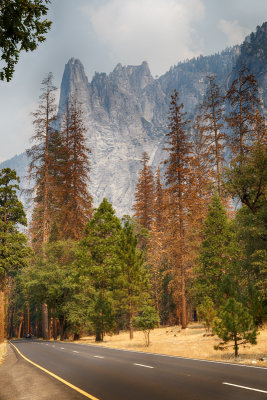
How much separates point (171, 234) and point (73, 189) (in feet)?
41.6

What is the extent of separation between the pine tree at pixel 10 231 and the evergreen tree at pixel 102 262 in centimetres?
576

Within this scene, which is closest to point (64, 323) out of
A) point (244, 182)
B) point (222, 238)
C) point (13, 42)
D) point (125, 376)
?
point (222, 238)

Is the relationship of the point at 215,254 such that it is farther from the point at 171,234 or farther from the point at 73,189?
the point at 73,189

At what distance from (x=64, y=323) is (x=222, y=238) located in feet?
75.6

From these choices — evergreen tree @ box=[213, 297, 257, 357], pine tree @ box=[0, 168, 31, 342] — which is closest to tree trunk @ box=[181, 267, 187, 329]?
evergreen tree @ box=[213, 297, 257, 357]

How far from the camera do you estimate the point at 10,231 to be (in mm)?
31906

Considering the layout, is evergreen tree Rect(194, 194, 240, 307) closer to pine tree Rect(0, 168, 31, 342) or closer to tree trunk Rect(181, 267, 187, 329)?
tree trunk Rect(181, 267, 187, 329)

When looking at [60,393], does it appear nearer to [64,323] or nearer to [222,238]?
[222,238]

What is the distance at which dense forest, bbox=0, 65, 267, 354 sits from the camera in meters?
20.8

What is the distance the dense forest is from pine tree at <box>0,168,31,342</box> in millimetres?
100

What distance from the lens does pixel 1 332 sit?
39844mm

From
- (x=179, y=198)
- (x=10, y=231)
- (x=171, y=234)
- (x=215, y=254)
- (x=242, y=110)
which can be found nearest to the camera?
(x=215, y=254)

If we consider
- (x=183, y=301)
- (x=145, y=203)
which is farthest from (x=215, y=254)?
(x=145, y=203)

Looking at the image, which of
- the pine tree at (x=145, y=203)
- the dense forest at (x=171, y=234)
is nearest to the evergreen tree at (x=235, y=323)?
the dense forest at (x=171, y=234)
